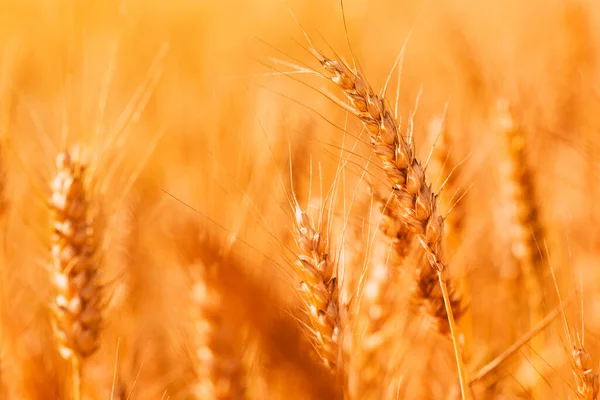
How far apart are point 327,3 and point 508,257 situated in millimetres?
4214

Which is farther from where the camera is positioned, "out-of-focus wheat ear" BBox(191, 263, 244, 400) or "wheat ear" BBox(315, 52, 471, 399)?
"out-of-focus wheat ear" BBox(191, 263, 244, 400)

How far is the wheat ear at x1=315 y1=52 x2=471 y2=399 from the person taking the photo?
93cm

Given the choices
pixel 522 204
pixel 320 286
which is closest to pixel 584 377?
pixel 320 286

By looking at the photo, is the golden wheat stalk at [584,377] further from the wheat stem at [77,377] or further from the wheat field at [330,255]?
the wheat stem at [77,377]

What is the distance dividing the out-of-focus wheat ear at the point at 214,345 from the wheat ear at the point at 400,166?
538mm

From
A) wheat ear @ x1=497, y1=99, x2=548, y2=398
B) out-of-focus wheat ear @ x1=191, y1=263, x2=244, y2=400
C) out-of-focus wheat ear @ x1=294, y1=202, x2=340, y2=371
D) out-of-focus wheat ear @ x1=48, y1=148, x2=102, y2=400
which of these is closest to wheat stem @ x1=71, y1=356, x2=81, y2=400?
out-of-focus wheat ear @ x1=48, y1=148, x2=102, y2=400

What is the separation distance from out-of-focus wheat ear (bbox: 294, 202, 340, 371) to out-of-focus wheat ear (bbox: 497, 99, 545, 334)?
77cm

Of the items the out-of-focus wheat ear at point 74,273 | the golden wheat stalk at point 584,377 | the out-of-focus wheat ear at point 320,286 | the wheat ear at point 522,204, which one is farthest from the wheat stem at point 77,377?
the wheat ear at point 522,204

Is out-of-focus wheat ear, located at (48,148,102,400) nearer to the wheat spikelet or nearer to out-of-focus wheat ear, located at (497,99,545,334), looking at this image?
the wheat spikelet

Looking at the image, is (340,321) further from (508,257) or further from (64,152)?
(508,257)

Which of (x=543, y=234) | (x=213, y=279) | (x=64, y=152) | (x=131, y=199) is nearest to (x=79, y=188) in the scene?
(x=64, y=152)

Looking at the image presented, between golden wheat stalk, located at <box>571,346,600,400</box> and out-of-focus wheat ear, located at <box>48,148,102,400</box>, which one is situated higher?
golden wheat stalk, located at <box>571,346,600,400</box>

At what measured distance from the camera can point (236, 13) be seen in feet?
26.3

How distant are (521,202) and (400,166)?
76 centimetres
